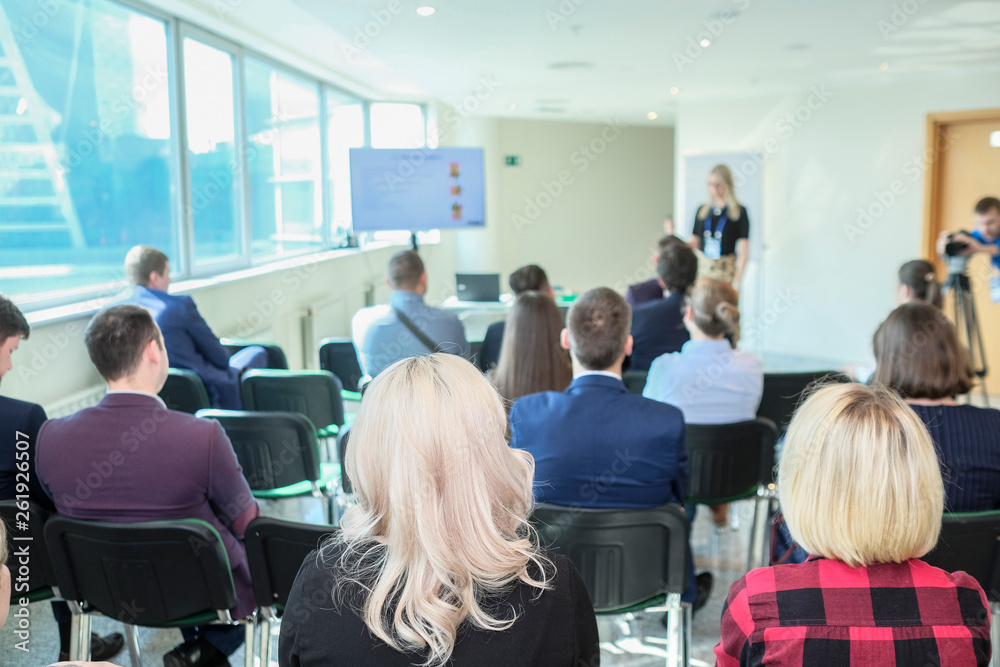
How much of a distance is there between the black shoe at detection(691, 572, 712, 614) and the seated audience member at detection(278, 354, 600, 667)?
180cm

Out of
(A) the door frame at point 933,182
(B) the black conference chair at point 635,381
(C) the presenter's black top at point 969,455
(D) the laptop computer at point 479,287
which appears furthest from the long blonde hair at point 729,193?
(C) the presenter's black top at point 969,455

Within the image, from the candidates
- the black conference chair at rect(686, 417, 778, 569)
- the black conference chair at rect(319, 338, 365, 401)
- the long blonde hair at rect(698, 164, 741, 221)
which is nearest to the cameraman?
the long blonde hair at rect(698, 164, 741, 221)

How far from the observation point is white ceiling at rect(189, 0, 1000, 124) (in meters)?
4.50

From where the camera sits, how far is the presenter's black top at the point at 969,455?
1931 mm

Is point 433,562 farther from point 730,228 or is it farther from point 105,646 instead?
point 730,228

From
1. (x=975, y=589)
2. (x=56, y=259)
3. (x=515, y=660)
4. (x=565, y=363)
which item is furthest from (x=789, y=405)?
(x=56, y=259)

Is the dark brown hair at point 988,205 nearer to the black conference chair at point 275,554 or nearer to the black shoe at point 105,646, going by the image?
the black conference chair at point 275,554

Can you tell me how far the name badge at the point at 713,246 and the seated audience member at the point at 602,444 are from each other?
4.90 m

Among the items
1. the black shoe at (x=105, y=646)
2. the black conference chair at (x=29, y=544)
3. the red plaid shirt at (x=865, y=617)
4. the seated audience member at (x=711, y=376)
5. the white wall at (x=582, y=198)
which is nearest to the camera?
the red plaid shirt at (x=865, y=617)

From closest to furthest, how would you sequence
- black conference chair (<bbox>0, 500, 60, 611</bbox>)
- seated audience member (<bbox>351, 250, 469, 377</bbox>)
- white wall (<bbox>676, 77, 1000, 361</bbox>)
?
black conference chair (<bbox>0, 500, 60, 611</bbox>) < seated audience member (<bbox>351, 250, 469, 377</bbox>) < white wall (<bbox>676, 77, 1000, 361</bbox>)

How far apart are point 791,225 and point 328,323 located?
445 cm

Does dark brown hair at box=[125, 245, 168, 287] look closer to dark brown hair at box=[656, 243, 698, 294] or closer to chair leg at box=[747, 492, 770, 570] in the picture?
dark brown hair at box=[656, 243, 698, 294]

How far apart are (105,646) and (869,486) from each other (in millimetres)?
2251

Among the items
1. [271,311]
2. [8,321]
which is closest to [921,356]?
[8,321]
